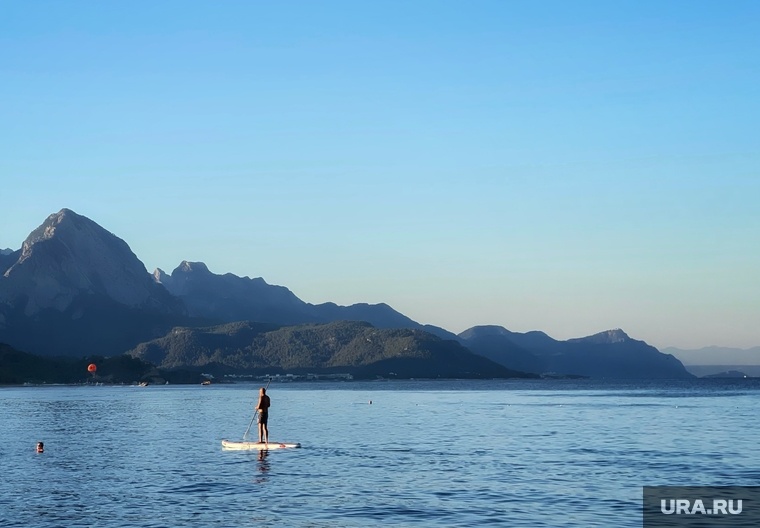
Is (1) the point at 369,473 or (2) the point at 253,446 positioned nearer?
(1) the point at 369,473

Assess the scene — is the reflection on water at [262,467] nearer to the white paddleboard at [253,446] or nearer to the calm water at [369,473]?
the calm water at [369,473]

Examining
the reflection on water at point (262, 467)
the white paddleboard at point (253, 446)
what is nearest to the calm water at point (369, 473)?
the reflection on water at point (262, 467)

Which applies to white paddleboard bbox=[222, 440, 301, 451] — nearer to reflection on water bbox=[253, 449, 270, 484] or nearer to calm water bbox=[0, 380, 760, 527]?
reflection on water bbox=[253, 449, 270, 484]

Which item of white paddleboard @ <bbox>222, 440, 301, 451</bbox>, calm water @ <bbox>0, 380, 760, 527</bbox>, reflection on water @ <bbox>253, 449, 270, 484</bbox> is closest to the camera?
calm water @ <bbox>0, 380, 760, 527</bbox>

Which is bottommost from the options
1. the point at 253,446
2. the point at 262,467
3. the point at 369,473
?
the point at 262,467

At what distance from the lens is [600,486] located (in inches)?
1903

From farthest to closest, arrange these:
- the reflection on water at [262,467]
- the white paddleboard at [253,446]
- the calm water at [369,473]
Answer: the white paddleboard at [253,446], the reflection on water at [262,467], the calm water at [369,473]

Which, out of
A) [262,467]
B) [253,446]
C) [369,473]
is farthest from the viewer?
[253,446]

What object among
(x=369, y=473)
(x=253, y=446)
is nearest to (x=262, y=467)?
(x=369, y=473)

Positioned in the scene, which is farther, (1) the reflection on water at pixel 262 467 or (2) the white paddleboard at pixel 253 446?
(2) the white paddleboard at pixel 253 446

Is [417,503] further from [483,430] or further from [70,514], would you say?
[483,430]

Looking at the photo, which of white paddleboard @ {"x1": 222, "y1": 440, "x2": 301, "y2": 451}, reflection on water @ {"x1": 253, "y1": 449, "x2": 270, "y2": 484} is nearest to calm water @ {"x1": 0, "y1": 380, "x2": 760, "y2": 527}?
reflection on water @ {"x1": 253, "y1": 449, "x2": 270, "y2": 484}

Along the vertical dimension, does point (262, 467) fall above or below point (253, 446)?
below

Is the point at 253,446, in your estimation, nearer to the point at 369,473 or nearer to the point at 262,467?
the point at 262,467
